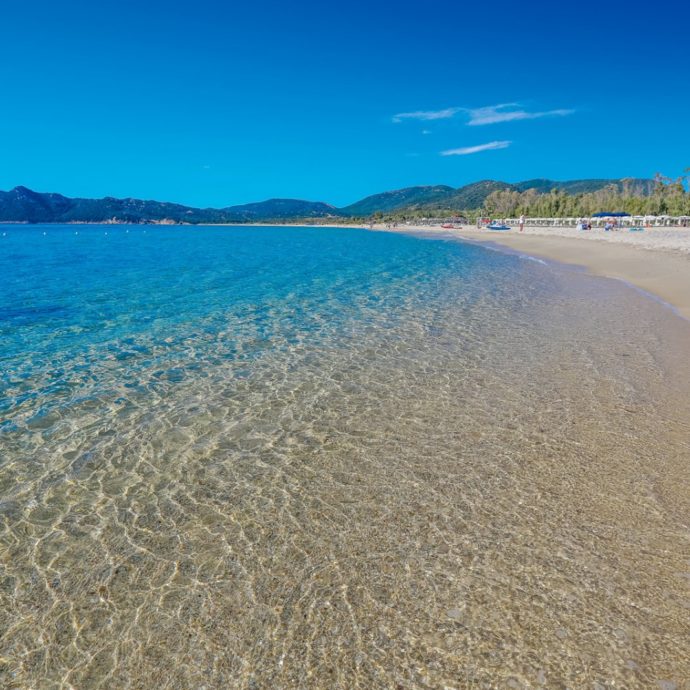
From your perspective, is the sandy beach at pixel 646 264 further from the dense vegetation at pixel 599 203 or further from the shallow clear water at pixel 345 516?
the dense vegetation at pixel 599 203

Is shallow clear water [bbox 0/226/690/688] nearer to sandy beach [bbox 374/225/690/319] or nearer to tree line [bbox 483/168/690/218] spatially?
sandy beach [bbox 374/225/690/319]

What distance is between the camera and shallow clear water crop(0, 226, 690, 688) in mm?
3037

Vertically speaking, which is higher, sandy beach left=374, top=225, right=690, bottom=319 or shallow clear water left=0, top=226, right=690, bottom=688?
shallow clear water left=0, top=226, right=690, bottom=688

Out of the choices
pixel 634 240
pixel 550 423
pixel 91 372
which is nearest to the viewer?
pixel 550 423

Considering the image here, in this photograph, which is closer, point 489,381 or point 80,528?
point 80,528

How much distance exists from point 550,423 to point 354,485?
3.19 m

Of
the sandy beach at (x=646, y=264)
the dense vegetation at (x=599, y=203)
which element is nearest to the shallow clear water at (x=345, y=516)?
the sandy beach at (x=646, y=264)

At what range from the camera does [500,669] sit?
9.46 ft

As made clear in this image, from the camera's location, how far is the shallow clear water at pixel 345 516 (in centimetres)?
304

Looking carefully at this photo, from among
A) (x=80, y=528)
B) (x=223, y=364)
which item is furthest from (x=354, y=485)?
(x=223, y=364)

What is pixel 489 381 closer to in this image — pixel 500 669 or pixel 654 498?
pixel 654 498

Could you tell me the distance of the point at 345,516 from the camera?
176 inches

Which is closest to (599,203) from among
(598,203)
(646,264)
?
(598,203)

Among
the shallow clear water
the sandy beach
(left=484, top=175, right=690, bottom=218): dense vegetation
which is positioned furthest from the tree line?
the shallow clear water
